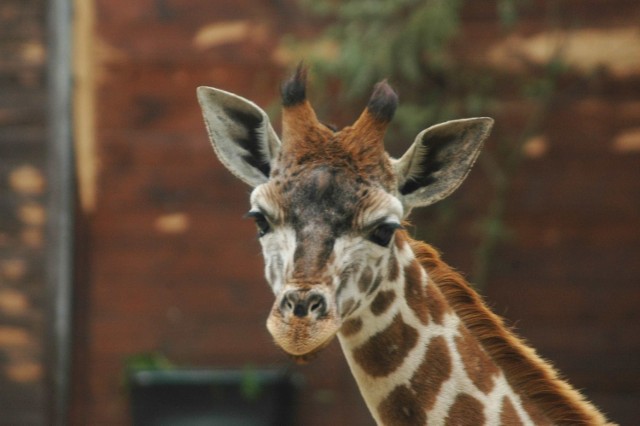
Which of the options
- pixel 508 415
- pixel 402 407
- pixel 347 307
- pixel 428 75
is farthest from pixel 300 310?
pixel 428 75

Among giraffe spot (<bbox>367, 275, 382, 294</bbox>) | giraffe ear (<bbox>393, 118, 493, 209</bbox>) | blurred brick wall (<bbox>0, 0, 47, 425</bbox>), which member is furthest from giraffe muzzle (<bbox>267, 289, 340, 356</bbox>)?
blurred brick wall (<bbox>0, 0, 47, 425</bbox>)

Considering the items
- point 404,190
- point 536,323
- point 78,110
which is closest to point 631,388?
point 536,323

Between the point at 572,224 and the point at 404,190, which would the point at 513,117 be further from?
the point at 404,190

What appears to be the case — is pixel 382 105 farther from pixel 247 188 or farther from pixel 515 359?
pixel 247 188

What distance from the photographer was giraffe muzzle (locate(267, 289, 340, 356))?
9.59 feet

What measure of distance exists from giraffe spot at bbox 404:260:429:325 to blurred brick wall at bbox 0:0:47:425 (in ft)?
14.9

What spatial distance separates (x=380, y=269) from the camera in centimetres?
319

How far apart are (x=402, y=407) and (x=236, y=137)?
0.90 metres

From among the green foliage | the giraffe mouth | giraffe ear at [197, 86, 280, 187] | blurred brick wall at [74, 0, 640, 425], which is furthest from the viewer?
blurred brick wall at [74, 0, 640, 425]

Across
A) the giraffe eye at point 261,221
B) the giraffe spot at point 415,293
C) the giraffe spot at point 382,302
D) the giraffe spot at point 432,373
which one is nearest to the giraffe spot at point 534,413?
the giraffe spot at point 432,373

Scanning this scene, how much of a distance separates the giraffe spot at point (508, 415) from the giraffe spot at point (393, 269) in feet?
1.44

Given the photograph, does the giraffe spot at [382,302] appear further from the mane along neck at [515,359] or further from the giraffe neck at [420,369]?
the mane along neck at [515,359]

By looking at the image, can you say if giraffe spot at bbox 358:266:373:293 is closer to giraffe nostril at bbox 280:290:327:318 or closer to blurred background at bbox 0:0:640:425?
giraffe nostril at bbox 280:290:327:318

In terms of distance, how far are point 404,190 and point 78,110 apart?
14.2 feet
